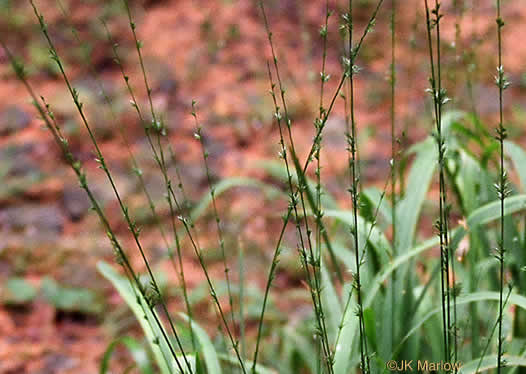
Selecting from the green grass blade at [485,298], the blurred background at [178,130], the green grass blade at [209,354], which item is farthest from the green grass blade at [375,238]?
the blurred background at [178,130]

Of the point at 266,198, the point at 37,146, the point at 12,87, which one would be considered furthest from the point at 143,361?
the point at 12,87

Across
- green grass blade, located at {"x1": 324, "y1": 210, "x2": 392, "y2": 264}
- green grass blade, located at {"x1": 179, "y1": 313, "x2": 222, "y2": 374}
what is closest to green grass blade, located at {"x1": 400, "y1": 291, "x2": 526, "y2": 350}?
green grass blade, located at {"x1": 324, "y1": 210, "x2": 392, "y2": 264}

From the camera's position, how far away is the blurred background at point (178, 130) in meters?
2.73

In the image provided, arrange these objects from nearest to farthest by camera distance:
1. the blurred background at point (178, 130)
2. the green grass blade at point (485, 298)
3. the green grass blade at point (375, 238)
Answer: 1. the green grass blade at point (485, 298)
2. the green grass blade at point (375, 238)
3. the blurred background at point (178, 130)

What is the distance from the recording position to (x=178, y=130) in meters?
3.90

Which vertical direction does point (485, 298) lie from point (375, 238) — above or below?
below

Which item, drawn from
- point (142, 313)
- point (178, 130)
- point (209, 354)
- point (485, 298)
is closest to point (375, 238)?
point (485, 298)

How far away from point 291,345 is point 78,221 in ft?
5.06

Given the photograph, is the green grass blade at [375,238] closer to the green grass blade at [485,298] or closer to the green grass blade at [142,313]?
the green grass blade at [485,298]

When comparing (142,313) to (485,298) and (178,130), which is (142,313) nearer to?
(485,298)

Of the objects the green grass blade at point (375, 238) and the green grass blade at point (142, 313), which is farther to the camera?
the green grass blade at point (375, 238)

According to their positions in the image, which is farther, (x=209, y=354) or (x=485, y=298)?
(x=209, y=354)

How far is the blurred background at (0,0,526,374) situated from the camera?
2732mm

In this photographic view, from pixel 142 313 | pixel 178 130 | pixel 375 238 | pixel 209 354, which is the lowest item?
pixel 209 354
